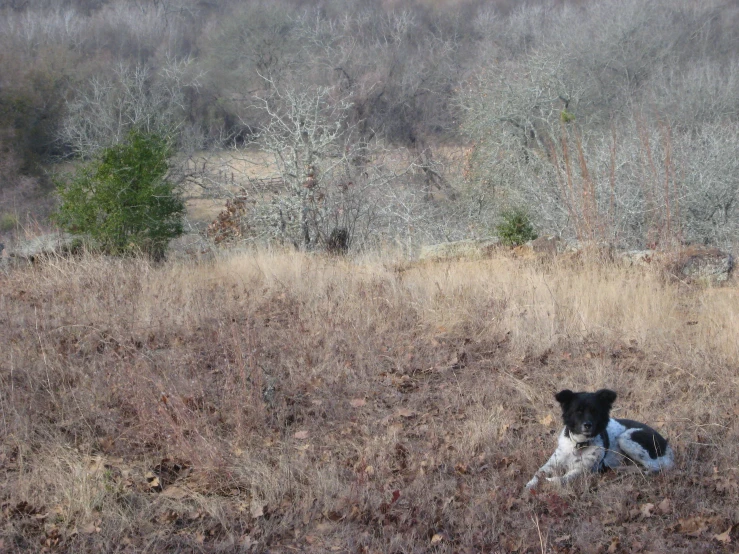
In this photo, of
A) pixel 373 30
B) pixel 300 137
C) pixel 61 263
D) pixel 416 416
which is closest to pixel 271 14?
pixel 373 30

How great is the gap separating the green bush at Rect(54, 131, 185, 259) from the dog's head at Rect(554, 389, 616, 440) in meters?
6.96

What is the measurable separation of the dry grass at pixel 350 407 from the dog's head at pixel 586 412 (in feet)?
1.08

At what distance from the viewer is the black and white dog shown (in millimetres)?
4109

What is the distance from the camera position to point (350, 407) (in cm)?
525

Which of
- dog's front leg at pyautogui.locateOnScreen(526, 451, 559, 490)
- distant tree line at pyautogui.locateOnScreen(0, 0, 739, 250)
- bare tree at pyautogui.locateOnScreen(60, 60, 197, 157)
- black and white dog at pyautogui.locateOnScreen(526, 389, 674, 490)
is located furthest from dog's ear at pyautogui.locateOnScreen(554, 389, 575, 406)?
bare tree at pyautogui.locateOnScreen(60, 60, 197, 157)

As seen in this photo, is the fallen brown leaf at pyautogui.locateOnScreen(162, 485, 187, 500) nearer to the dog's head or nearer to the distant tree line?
the dog's head

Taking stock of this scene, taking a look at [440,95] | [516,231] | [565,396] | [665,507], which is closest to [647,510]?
[665,507]

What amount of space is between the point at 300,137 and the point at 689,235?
25.5 feet

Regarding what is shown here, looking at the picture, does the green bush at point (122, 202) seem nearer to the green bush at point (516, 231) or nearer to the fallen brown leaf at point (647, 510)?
the green bush at point (516, 231)

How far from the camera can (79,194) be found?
1012 cm

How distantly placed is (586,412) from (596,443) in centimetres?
23

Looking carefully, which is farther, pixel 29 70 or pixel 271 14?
pixel 271 14

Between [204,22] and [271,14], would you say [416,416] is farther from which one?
[204,22]

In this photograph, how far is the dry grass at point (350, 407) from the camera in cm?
382
